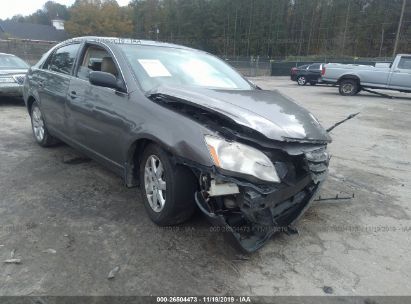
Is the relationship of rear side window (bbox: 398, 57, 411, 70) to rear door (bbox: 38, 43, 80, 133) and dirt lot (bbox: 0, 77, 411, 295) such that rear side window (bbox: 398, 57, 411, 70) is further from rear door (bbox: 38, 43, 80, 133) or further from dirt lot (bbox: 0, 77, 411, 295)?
rear door (bbox: 38, 43, 80, 133)

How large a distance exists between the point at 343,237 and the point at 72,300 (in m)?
2.36

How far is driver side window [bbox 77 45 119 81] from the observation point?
3.79 metres

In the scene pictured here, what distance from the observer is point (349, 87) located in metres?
16.8

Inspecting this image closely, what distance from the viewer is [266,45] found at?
213 feet

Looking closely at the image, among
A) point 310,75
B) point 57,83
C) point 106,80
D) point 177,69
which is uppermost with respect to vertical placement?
point 177,69

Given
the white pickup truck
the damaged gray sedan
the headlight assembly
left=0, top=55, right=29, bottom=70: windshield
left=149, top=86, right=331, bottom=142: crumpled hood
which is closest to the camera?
the damaged gray sedan

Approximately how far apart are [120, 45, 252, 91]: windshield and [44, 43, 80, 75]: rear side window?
110cm

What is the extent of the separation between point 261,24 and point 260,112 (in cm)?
6675

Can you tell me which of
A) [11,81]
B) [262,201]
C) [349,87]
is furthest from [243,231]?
[349,87]

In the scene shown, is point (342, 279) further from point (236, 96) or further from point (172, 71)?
point (172, 71)

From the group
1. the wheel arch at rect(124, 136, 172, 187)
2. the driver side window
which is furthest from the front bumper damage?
the driver side window

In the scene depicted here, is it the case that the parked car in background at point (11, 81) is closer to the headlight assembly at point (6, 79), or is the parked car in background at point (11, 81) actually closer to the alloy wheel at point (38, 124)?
the headlight assembly at point (6, 79)

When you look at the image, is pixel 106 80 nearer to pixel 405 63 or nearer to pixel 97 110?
pixel 97 110

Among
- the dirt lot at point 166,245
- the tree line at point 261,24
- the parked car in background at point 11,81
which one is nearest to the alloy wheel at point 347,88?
the dirt lot at point 166,245
